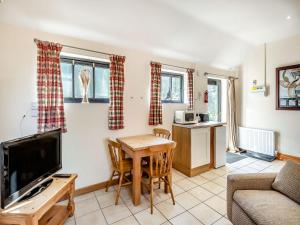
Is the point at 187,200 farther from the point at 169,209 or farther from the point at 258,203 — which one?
the point at 258,203

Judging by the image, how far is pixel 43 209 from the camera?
1364mm

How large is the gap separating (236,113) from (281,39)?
6.61ft

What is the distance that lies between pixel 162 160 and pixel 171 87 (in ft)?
6.37

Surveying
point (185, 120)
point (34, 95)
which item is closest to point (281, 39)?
point (185, 120)

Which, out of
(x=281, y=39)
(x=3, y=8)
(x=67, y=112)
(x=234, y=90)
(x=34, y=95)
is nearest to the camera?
(x=3, y=8)

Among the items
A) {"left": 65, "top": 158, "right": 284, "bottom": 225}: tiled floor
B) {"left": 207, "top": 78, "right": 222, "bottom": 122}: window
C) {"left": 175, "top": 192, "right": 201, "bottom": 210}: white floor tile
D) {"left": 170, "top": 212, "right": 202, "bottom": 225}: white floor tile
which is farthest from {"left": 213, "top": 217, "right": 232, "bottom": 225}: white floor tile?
{"left": 207, "top": 78, "right": 222, "bottom": 122}: window

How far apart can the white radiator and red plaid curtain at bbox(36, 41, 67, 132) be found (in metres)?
4.40

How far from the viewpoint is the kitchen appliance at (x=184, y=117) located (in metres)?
3.27

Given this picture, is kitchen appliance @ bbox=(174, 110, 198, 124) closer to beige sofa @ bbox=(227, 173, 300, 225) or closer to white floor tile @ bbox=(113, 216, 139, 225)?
beige sofa @ bbox=(227, 173, 300, 225)

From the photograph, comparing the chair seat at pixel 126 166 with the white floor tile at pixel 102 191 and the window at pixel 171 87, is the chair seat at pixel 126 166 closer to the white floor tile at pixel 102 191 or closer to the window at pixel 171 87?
the white floor tile at pixel 102 191

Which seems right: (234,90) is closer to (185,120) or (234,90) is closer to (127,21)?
(185,120)

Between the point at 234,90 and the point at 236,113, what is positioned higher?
the point at 234,90

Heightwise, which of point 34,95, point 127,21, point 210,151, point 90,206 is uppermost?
point 127,21

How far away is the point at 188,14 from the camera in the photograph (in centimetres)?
246
